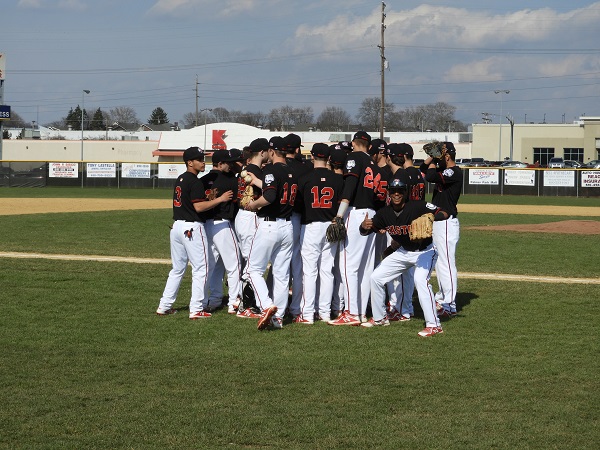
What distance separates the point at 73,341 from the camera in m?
8.27

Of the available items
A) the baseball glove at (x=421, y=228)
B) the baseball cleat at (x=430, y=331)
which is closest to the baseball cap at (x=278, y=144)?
the baseball glove at (x=421, y=228)

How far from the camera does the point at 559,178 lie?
41719 millimetres

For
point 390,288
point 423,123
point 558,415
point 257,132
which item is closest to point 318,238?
point 390,288

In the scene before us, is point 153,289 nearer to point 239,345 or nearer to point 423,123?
point 239,345

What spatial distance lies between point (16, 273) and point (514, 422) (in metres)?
9.11

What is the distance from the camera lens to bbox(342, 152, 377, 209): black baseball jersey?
29.9 ft

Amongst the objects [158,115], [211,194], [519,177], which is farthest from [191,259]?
[158,115]

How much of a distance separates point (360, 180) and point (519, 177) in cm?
3490

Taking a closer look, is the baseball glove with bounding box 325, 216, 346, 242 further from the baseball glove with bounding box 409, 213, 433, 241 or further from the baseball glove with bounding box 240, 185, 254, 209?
the baseball glove with bounding box 240, 185, 254, 209

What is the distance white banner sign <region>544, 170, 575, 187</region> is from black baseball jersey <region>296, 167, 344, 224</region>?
3463cm

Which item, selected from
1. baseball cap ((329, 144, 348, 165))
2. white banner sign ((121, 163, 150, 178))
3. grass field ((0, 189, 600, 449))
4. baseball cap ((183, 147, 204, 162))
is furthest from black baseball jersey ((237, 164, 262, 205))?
white banner sign ((121, 163, 150, 178))

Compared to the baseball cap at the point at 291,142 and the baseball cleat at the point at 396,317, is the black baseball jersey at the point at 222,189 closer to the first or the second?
the baseball cap at the point at 291,142

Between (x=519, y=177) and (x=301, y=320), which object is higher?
(x=519, y=177)

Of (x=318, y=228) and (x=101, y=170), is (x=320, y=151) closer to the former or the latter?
(x=318, y=228)
